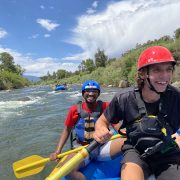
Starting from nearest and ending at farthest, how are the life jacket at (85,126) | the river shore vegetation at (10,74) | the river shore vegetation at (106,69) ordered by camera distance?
the life jacket at (85,126), the river shore vegetation at (106,69), the river shore vegetation at (10,74)

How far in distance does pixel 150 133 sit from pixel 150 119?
0.10 m

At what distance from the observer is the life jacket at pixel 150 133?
1.98 m

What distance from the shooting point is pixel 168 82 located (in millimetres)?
2062

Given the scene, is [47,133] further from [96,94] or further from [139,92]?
[139,92]

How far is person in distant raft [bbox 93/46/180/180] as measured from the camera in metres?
1.98

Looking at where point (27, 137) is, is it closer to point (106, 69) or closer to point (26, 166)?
point (26, 166)

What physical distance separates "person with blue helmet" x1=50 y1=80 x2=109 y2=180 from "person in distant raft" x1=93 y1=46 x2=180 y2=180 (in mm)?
1210

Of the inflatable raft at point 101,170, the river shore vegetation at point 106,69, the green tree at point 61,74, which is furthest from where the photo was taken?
the green tree at point 61,74

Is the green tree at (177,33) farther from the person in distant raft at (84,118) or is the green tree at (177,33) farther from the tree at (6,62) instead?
the tree at (6,62)

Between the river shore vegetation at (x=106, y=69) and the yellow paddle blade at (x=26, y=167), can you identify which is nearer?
the yellow paddle blade at (x=26, y=167)

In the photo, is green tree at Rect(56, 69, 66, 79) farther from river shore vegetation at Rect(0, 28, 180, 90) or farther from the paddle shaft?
the paddle shaft

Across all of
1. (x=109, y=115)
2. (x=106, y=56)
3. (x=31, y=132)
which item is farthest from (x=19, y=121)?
(x=106, y=56)

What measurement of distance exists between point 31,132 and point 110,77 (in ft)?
77.9

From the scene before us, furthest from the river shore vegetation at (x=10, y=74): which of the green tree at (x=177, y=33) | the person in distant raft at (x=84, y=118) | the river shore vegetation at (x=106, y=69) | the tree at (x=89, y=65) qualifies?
the person in distant raft at (x=84, y=118)
